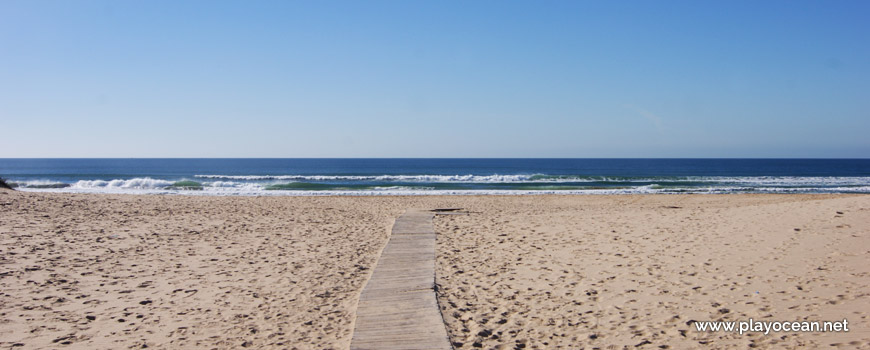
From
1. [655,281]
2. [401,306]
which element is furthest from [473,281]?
[655,281]

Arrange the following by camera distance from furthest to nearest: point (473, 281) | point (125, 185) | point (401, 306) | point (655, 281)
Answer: point (125, 185) < point (473, 281) < point (655, 281) < point (401, 306)

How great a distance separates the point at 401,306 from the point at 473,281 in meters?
1.62

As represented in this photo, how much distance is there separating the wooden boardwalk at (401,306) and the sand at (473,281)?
192 millimetres

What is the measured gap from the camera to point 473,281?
6.94 metres

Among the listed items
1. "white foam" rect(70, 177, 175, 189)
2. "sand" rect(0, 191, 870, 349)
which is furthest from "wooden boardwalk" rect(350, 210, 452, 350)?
"white foam" rect(70, 177, 175, 189)

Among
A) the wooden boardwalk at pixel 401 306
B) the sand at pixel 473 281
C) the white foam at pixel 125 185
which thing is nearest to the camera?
the wooden boardwalk at pixel 401 306

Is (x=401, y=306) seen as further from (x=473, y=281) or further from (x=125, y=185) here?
(x=125, y=185)

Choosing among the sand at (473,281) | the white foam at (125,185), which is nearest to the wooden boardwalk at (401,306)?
the sand at (473,281)

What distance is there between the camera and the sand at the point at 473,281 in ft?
16.1

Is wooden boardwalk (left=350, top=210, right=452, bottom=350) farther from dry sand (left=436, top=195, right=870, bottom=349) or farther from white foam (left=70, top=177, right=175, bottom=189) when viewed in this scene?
white foam (left=70, top=177, right=175, bottom=189)

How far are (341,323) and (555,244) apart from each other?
534 centimetres

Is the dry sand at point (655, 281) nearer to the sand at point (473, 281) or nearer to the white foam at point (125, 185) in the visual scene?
the sand at point (473, 281)

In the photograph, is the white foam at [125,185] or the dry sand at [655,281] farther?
the white foam at [125,185]

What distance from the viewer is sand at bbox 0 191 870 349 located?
492 centimetres
